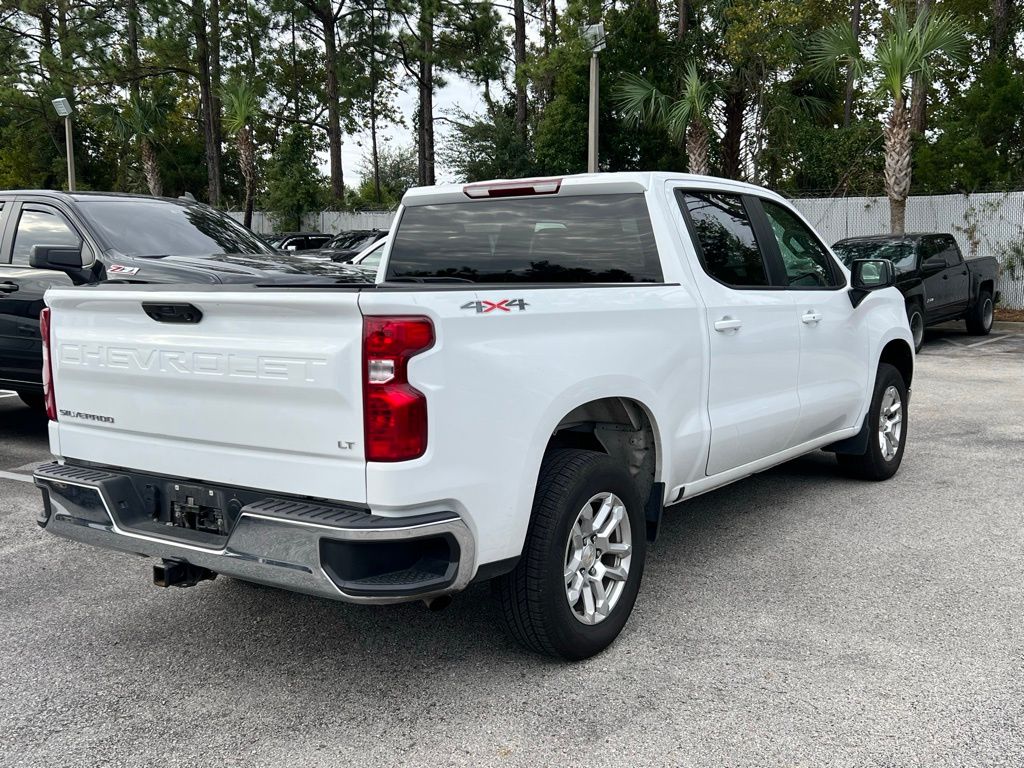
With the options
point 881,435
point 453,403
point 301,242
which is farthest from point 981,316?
point 453,403

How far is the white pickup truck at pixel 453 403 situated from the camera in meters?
3.11

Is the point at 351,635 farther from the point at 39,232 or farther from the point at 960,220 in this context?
the point at 960,220

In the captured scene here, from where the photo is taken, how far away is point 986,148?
24.1 metres

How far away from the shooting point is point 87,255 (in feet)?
24.8

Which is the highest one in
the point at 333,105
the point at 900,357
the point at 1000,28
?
the point at 1000,28

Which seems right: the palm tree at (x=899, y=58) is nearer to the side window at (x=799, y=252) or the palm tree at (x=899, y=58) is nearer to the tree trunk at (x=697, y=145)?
the tree trunk at (x=697, y=145)

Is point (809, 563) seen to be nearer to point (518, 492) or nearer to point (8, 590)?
point (518, 492)

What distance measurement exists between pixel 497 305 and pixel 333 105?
3094 cm

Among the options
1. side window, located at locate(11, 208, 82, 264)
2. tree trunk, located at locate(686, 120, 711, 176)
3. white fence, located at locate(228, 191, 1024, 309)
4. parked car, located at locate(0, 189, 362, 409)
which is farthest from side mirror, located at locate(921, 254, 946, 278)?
side window, located at locate(11, 208, 82, 264)

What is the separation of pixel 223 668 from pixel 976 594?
10.9 feet

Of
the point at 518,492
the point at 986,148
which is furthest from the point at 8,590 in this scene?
the point at 986,148

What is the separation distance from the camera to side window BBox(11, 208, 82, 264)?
7.75m

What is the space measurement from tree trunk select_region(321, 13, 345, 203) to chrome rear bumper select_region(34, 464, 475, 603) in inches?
1213

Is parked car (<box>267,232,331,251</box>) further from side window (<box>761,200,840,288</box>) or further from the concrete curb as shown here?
side window (<box>761,200,840,288</box>)
